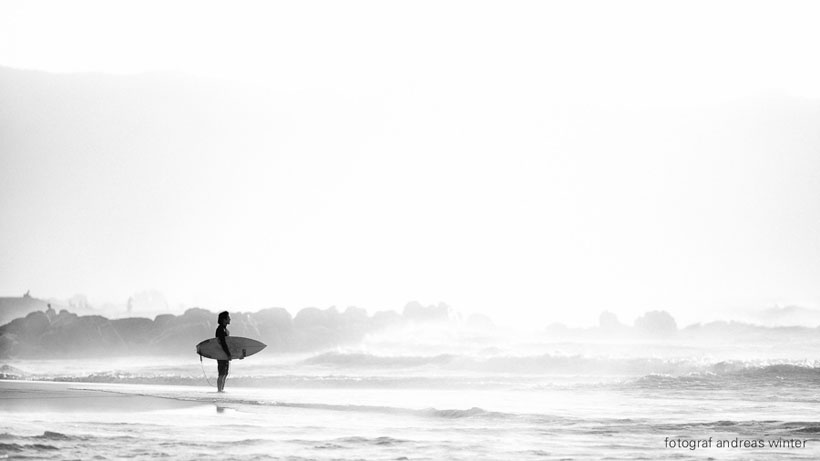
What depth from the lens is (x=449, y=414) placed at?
1719 centimetres

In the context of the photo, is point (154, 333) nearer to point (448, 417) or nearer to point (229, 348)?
point (229, 348)

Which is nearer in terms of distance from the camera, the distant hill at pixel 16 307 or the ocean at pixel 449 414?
the ocean at pixel 449 414

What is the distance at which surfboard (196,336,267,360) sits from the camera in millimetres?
22578

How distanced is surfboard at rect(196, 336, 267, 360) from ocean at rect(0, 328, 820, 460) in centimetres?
120

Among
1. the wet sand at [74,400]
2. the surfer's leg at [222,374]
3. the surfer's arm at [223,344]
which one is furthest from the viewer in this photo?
the surfer's arm at [223,344]

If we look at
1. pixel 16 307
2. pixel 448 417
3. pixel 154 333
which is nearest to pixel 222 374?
pixel 448 417

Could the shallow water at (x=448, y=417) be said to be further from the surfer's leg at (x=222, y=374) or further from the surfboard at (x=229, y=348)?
the surfboard at (x=229, y=348)

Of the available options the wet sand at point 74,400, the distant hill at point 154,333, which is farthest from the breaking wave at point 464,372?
the distant hill at point 154,333

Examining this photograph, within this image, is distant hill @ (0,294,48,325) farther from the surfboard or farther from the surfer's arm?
the surfer's arm

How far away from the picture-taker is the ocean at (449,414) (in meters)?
12.4

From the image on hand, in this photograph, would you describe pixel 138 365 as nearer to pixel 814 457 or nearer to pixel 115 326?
pixel 115 326

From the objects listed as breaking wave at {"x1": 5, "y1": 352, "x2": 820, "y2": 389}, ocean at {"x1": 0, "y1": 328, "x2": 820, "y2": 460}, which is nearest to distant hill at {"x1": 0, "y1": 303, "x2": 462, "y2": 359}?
breaking wave at {"x1": 5, "y1": 352, "x2": 820, "y2": 389}

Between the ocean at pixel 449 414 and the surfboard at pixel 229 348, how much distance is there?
1201 millimetres

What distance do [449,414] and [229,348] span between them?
7638 mm
